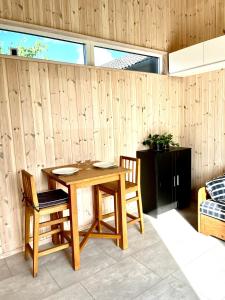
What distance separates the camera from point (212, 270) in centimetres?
211

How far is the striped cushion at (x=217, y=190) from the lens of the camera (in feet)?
8.78

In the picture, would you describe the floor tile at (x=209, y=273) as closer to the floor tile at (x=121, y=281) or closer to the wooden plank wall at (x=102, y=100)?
the floor tile at (x=121, y=281)

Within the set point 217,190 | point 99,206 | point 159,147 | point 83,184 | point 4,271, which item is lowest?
point 4,271

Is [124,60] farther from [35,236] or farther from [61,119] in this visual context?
[35,236]

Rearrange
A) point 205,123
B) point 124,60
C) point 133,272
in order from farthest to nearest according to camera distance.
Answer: point 205,123
point 124,60
point 133,272

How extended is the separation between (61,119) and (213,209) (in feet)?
6.45

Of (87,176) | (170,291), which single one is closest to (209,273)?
(170,291)

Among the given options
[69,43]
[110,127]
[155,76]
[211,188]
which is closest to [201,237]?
[211,188]

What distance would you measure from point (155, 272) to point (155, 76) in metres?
2.63

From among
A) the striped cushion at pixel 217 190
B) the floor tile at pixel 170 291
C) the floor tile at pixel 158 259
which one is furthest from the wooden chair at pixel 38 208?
the striped cushion at pixel 217 190

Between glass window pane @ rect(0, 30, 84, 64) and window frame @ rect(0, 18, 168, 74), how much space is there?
0.04m

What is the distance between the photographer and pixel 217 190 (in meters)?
2.70

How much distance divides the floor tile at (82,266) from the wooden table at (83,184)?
79 mm

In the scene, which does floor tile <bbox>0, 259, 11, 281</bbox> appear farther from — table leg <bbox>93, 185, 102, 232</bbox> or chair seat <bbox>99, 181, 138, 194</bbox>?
chair seat <bbox>99, 181, 138, 194</bbox>
